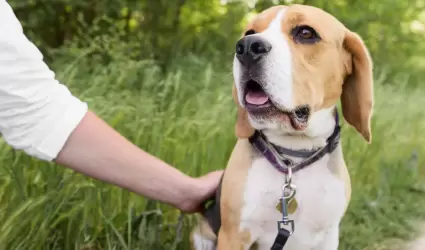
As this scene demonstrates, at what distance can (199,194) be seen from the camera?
97.0 inches

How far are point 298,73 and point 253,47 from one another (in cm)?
18

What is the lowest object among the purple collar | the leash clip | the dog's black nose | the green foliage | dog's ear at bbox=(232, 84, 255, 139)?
the green foliage

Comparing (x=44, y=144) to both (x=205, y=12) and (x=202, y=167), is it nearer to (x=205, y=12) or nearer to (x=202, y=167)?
(x=202, y=167)

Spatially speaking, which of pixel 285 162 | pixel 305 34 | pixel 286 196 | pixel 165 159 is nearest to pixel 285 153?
pixel 285 162

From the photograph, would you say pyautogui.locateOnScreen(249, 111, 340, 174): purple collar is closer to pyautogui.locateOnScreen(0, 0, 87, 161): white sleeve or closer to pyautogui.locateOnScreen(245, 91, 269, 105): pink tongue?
pyautogui.locateOnScreen(245, 91, 269, 105): pink tongue

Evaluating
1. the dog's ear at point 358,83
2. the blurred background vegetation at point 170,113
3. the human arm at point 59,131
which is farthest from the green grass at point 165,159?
the dog's ear at point 358,83

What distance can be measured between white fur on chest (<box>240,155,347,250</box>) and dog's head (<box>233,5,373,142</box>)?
15 cm

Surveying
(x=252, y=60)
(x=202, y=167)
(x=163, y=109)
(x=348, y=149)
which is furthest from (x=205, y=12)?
(x=252, y=60)

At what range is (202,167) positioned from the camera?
122 inches

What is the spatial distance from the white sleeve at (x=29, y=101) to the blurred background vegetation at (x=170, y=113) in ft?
1.50

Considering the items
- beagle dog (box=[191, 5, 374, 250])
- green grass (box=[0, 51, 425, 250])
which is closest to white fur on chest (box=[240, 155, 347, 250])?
beagle dog (box=[191, 5, 374, 250])

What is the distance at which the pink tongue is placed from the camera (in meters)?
1.89

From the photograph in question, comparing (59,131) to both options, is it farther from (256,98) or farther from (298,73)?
(298,73)

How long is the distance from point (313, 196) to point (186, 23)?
3.39 meters
